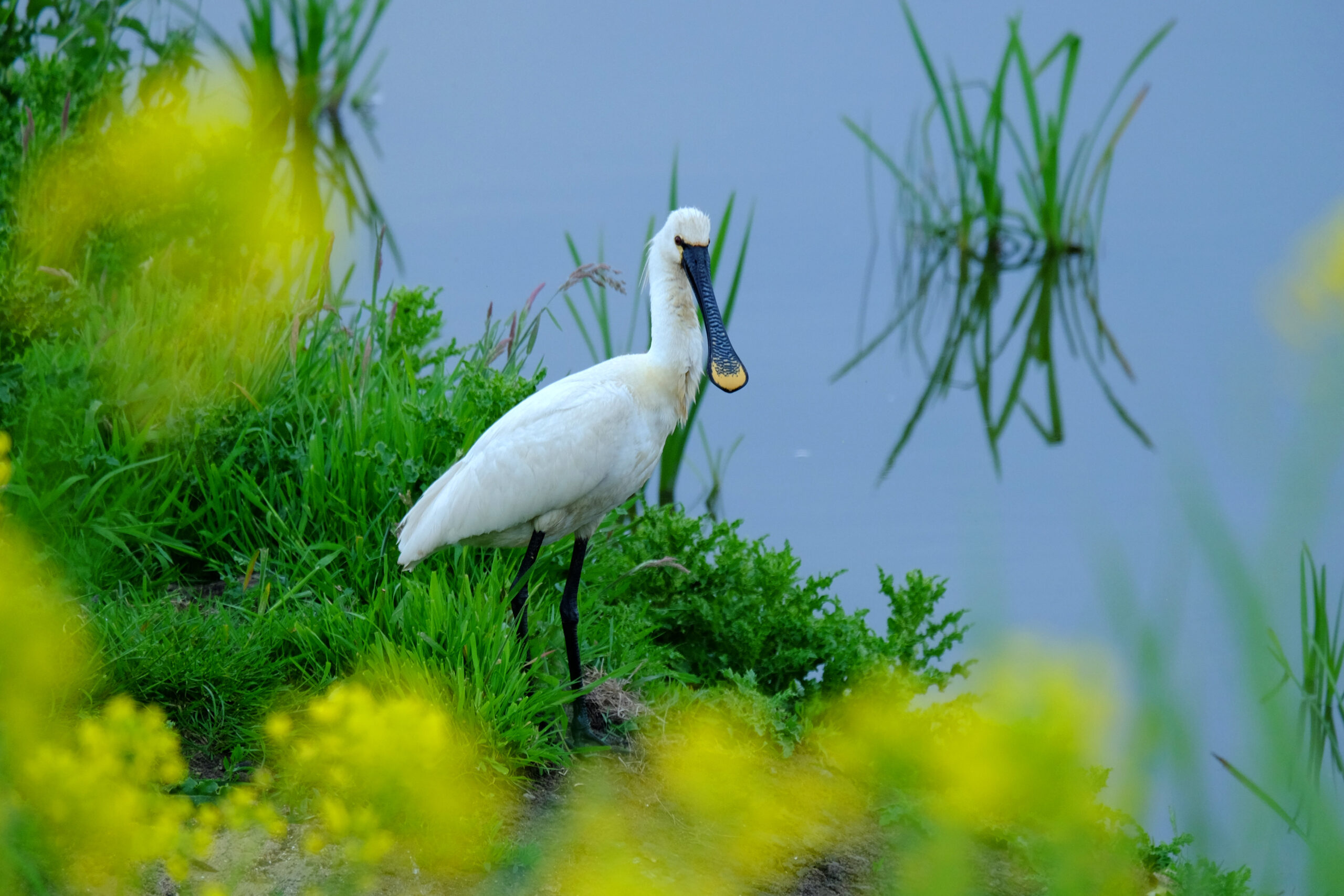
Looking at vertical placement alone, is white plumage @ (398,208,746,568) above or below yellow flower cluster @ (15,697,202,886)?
above

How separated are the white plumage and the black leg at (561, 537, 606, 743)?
20 centimetres

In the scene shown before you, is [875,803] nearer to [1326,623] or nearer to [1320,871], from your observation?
[1326,623]

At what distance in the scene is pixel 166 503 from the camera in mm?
4520

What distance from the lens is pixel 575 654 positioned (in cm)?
415

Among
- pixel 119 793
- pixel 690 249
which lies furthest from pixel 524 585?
pixel 119 793

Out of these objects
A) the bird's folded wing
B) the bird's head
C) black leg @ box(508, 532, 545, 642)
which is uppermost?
the bird's head

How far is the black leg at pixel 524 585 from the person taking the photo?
13.6ft

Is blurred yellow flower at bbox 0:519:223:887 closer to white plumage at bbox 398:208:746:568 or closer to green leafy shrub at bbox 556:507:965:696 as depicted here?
white plumage at bbox 398:208:746:568

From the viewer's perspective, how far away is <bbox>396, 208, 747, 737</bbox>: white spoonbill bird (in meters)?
3.99

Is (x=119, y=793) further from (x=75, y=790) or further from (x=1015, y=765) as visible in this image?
(x=1015, y=765)

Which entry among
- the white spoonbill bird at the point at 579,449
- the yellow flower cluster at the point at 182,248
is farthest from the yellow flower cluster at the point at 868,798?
the yellow flower cluster at the point at 182,248

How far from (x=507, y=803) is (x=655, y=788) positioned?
496 millimetres

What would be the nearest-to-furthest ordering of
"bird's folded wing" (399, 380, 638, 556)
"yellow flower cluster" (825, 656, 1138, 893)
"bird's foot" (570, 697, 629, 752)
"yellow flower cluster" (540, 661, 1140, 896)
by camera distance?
"yellow flower cluster" (825, 656, 1138, 893) → "yellow flower cluster" (540, 661, 1140, 896) → "bird's folded wing" (399, 380, 638, 556) → "bird's foot" (570, 697, 629, 752)

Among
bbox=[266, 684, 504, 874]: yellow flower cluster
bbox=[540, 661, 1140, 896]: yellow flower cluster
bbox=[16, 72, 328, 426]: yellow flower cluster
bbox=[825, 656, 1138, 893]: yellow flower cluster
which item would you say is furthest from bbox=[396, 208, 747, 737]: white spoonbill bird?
bbox=[825, 656, 1138, 893]: yellow flower cluster
